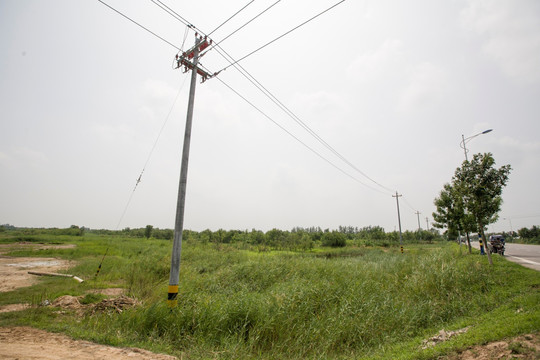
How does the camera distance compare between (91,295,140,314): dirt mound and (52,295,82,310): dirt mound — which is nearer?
(91,295,140,314): dirt mound

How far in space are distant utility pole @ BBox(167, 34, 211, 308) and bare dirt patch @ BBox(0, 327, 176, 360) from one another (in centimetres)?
186

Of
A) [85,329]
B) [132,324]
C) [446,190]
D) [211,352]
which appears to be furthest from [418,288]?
[446,190]

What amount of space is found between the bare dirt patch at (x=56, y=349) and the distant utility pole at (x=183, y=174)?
1.86m

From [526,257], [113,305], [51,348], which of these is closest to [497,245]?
[526,257]

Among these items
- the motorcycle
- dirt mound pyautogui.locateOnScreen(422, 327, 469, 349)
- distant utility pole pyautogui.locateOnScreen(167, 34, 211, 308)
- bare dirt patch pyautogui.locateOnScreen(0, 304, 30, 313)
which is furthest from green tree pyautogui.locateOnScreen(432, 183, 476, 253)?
bare dirt patch pyautogui.locateOnScreen(0, 304, 30, 313)

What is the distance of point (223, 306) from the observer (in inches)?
290

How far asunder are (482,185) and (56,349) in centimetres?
1830

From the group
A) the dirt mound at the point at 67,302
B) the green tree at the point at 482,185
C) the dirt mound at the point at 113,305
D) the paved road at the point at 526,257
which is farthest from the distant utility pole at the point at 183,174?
the paved road at the point at 526,257

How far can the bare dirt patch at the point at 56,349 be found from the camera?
468cm

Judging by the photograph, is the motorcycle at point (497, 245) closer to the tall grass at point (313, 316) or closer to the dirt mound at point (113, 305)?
the tall grass at point (313, 316)

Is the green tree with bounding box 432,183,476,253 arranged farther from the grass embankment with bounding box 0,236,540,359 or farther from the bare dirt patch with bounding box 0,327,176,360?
the bare dirt patch with bounding box 0,327,176,360

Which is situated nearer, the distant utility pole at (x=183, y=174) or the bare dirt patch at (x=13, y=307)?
the distant utility pole at (x=183, y=174)

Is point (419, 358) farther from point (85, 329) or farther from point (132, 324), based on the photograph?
point (85, 329)

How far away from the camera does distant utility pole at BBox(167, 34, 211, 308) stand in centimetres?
696
